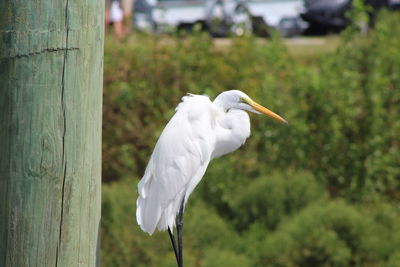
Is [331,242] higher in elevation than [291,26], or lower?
Result: lower

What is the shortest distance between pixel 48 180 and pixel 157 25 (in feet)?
17.7

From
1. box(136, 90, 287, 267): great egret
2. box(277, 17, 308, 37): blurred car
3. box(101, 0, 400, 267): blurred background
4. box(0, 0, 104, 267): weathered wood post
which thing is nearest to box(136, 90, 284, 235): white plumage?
box(136, 90, 287, 267): great egret

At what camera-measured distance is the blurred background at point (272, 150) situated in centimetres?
434

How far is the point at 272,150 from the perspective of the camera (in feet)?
18.2

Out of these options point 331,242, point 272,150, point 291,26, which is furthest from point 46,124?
point 291,26

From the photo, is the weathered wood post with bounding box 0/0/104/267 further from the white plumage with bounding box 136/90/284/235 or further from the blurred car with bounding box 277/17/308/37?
the blurred car with bounding box 277/17/308/37

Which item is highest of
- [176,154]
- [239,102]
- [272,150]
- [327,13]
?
[239,102]

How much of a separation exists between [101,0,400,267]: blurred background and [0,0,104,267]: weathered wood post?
7.67 feet

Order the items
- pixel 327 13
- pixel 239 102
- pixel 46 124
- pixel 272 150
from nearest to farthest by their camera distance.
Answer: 1. pixel 46 124
2. pixel 239 102
3. pixel 272 150
4. pixel 327 13

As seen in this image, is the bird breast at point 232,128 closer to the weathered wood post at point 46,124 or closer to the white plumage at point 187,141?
the white plumage at point 187,141

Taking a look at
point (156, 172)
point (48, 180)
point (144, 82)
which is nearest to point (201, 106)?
point (156, 172)

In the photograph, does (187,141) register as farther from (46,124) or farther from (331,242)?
(331,242)

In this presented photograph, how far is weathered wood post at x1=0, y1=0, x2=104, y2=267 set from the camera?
1.76 meters

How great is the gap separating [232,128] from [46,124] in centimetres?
94
